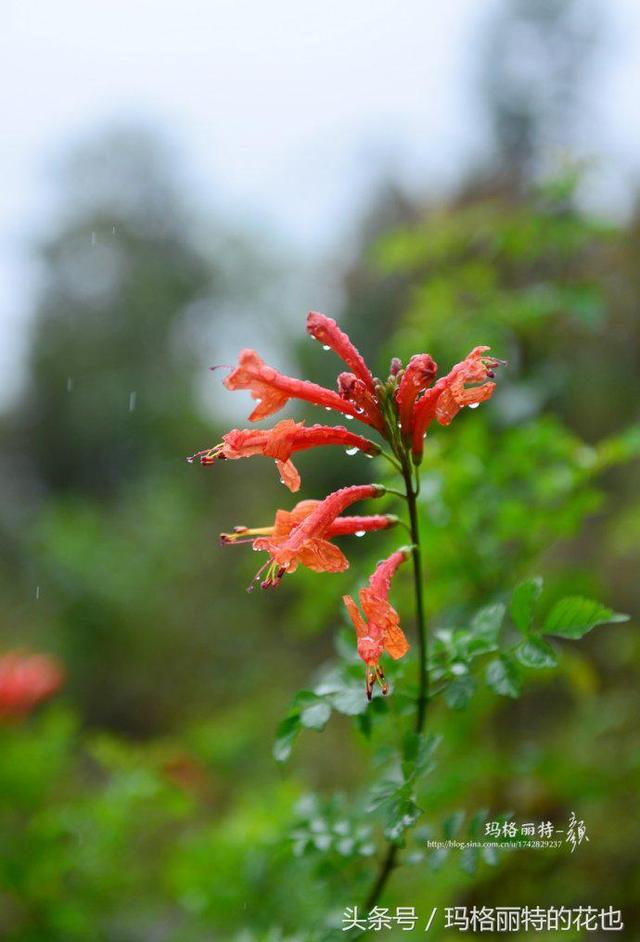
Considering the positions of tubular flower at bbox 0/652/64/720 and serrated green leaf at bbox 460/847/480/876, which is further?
tubular flower at bbox 0/652/64/720

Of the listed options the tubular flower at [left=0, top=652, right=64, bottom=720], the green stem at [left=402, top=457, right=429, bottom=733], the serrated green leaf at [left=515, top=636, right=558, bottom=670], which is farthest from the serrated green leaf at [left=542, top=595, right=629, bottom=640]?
the tubular flower at [left=0, top=652, right=64, bottom=720]

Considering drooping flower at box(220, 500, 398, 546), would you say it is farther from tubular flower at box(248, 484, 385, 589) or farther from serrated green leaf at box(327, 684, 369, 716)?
serrated green leaf at box(327, 684, 369, 716)

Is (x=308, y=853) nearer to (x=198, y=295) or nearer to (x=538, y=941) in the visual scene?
(x=538, y=941)

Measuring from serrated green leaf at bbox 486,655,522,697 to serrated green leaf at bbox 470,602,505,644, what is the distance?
0.09 ft

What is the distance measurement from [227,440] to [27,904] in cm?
167

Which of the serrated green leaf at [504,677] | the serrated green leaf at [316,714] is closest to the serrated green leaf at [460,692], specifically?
the serrated green leaf at [504,677]

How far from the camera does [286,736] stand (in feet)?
3.02

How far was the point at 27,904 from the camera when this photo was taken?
2.00 meters

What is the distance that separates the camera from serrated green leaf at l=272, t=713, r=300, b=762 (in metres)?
0.90

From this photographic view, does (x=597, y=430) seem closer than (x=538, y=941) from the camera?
No

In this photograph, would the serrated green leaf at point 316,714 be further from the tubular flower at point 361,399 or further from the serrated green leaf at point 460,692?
the tubular flower at point 361,399

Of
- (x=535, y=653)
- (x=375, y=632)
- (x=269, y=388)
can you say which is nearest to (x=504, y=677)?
(x=535, y=653)

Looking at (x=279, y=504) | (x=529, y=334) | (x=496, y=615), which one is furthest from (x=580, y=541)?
(x=496, y=615)

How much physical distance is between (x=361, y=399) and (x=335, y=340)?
0.34 feet
